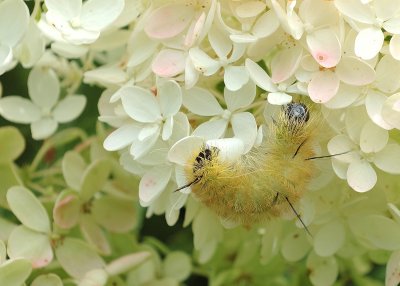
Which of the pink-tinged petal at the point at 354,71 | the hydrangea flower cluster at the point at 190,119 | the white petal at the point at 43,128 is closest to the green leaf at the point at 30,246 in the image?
the hydrangea flower cluster at the point at 190,119

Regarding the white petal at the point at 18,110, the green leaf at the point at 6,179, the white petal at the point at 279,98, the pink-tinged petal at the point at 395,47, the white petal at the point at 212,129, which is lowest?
the green leaf at the point at 6,179

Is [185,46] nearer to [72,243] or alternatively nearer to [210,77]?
[210,77]

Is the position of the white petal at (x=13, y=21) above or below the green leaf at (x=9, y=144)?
above

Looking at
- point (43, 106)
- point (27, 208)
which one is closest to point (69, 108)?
point (43, 106)

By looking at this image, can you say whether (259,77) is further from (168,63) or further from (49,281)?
(49,281)

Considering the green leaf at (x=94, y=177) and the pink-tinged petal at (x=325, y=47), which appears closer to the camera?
the pink-tinged petal at (x=325, y=47)

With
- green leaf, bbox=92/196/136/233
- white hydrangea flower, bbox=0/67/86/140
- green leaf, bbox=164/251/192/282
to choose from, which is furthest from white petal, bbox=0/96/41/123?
green leaf, bbox=164/251/192/282

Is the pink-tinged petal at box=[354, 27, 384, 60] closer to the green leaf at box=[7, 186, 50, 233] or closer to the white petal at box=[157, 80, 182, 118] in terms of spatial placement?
the white petal at box=[157, 80, 182, 118]

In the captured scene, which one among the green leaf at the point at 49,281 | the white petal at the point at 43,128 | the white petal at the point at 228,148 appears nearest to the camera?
the white petal at the point at 228,148

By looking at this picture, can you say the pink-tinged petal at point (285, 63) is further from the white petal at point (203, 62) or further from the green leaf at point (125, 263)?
the green leaf at point (125, 263)
